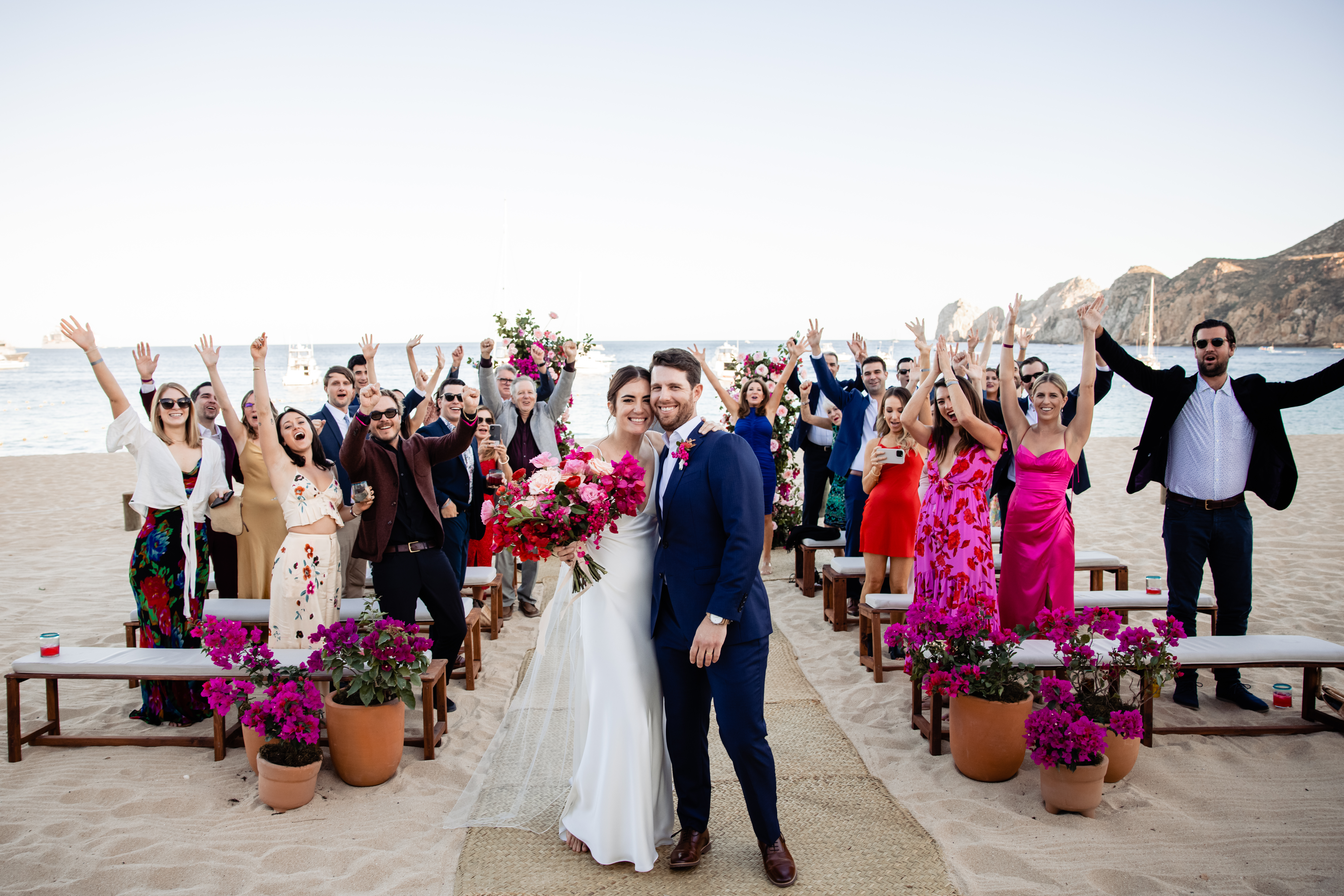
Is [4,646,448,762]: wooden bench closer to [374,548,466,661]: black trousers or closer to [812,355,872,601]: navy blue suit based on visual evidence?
[374,548,466,661]: black trousers

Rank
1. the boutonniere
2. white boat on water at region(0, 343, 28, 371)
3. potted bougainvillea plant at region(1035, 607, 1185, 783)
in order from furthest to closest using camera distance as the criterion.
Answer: white boat on water at region(0, 343, 28, 371) → potted bougainvillea plant at region(1035, 607, 1185, 783) → the boutonniere

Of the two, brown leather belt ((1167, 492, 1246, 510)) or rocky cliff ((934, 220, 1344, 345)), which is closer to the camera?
brown leather belt ((1167, 492, 1246, 510))

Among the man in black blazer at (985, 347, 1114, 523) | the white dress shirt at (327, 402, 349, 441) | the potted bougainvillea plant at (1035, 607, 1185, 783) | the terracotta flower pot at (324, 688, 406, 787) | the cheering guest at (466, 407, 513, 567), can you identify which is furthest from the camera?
the white dress shirt at (327, 402, 349, 441)

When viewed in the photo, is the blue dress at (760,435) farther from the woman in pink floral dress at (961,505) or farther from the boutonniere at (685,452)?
the boutonniere at (685,452)

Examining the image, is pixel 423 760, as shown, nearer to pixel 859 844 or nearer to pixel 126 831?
pixel 126 831

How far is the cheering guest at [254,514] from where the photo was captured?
596 cm

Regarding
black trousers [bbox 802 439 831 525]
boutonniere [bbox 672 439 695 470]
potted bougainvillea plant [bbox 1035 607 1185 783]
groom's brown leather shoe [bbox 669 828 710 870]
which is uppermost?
boutonniere [bbox 672 439 695 470]

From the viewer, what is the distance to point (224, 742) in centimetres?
489

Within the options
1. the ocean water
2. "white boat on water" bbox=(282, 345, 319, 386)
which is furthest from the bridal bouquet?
"white boat on water" bbox=(282, 345, 319, 386)

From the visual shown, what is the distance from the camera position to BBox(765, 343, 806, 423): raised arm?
862 centimetres

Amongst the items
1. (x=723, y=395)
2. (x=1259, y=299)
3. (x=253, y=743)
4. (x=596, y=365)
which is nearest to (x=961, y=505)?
(x=723, y=395)

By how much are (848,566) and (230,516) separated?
529 cm

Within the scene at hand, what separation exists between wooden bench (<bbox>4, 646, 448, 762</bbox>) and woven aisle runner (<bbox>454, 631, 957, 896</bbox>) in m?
1.26

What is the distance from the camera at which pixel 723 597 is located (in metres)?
3.17
